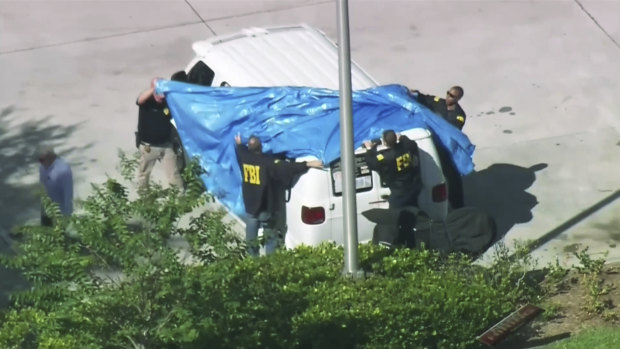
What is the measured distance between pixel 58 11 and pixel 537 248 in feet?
29.8

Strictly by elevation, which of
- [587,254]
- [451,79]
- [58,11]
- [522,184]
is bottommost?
[587,254]

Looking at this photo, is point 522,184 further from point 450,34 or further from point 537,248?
point 450,34

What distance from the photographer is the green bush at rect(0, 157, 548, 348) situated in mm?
9289

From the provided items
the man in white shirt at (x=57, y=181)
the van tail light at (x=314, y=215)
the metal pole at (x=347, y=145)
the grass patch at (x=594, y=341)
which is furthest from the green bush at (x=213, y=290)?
the man in white shirt at (x=57, y=181)

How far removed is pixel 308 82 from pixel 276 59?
2.00 feet

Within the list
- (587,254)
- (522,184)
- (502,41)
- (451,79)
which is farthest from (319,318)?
(502,41)

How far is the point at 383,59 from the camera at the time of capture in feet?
60.8

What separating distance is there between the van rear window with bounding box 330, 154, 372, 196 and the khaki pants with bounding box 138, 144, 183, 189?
243 cm

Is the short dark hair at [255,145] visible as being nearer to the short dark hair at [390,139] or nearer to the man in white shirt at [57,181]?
the short dark hair at [390,139]

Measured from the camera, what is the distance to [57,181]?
1360 centimetres

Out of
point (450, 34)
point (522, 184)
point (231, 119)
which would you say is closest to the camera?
point (231, 119)

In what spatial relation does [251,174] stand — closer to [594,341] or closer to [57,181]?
[57,181]

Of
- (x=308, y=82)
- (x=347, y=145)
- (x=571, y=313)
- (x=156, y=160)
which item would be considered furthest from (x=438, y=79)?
(x=347, y=145)

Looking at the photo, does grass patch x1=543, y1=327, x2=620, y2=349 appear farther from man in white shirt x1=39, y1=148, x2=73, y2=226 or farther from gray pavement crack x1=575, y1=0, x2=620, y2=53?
gray pavement crack x1=575, y1=0, x2=620, y2=53
